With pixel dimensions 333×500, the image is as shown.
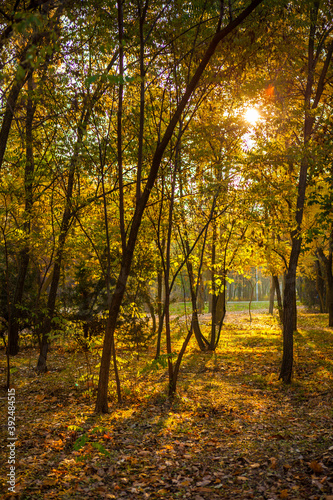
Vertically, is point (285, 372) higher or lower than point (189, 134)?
lower

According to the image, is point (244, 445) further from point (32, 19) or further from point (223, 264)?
point (223, 264)

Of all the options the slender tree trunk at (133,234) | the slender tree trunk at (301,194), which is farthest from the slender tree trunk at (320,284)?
the slender tree trunk at (133,234)

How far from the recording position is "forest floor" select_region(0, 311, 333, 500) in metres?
4.04

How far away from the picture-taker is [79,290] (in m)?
12.7

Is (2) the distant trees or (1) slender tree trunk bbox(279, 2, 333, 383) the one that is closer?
(2) the distant trees

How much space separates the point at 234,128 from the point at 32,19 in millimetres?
7064

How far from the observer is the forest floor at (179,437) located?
404 cm

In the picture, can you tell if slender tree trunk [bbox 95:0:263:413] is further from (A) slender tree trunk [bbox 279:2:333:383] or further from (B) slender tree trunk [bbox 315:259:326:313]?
(B) slender tree trunk [bbox 315:259:326:313]

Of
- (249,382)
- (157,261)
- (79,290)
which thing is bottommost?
(249,382)

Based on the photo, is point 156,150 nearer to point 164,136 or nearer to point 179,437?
point 164,136

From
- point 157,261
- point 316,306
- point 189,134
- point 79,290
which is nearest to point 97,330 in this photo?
point 79,290

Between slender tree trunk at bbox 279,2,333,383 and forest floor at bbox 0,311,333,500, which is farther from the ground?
slender tree trunk at bbox 279,2,333,383

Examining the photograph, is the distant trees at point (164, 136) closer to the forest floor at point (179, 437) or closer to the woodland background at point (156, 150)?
the woodland background at point (156, 150)

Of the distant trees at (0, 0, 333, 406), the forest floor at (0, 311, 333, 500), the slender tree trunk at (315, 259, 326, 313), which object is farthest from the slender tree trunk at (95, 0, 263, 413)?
the slender tree trunk at (315, 259, 326, 313)
